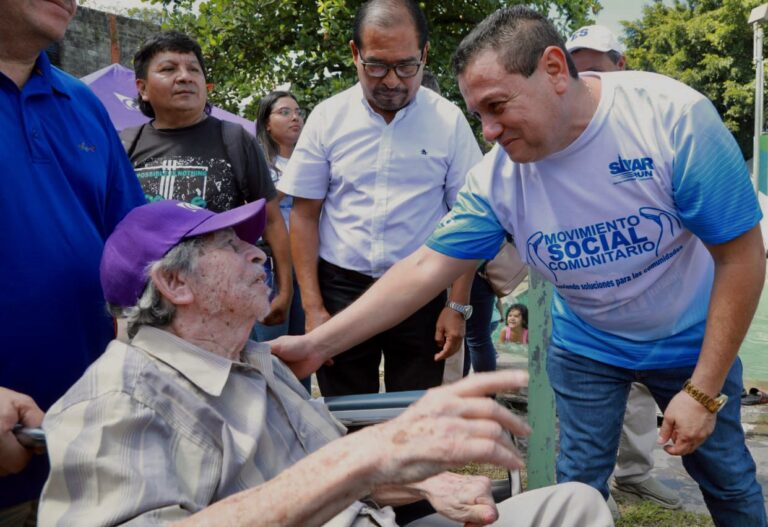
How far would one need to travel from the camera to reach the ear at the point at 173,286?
1.81m

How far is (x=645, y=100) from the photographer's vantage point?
77.4 inches

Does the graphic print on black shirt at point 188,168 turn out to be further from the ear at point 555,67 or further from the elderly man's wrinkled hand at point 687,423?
the elderly man's wrinkled hand at point 687,423

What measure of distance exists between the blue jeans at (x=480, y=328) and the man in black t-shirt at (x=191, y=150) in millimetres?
1065

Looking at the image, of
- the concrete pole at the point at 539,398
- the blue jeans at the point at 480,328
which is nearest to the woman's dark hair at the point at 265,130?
the blue jeans at the point at 480,328

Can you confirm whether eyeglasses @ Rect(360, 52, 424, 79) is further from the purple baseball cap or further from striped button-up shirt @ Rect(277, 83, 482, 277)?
the purple baseball cap

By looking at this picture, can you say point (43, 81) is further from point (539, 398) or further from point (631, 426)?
point (631, 426)

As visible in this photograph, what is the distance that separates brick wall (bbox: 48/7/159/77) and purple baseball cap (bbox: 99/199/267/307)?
877cm

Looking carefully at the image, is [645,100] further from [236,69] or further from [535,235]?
[236,69]

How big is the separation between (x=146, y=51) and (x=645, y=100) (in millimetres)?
2393

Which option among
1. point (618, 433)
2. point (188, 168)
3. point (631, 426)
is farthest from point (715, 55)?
point (618, 433)

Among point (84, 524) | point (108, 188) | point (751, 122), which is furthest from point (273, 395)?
point (751, 122)

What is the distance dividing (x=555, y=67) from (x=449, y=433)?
3.96 feet

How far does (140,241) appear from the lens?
181 cm

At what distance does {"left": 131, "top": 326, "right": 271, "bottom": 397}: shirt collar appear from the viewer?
168 centimetres
